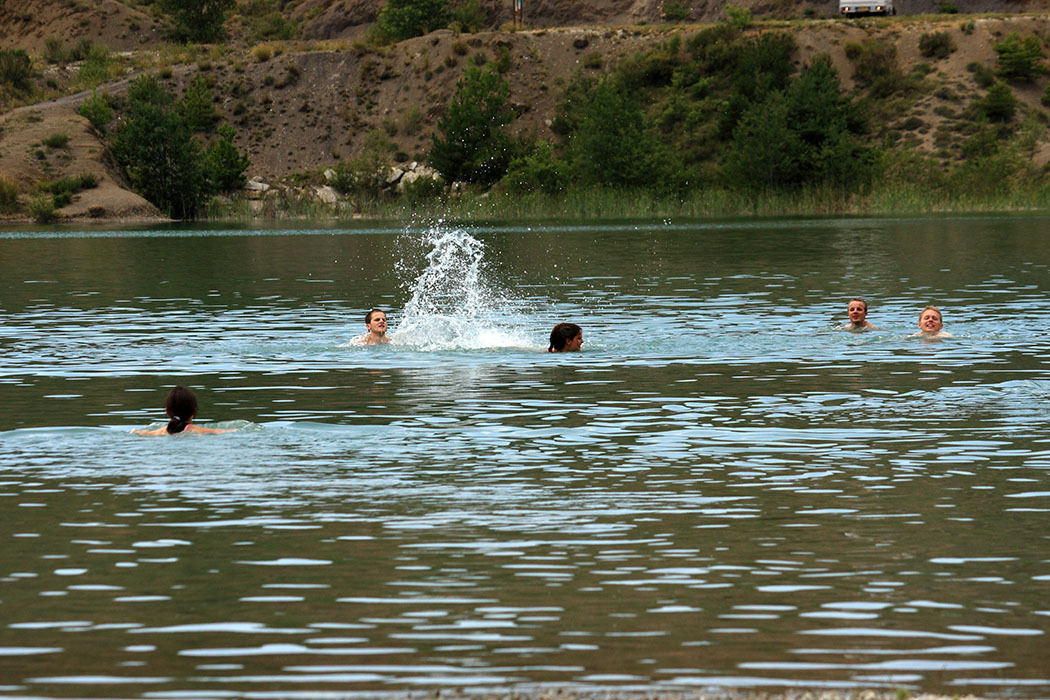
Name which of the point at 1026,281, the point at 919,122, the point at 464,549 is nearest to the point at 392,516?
the point at 464,549

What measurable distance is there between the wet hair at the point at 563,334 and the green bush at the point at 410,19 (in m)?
115

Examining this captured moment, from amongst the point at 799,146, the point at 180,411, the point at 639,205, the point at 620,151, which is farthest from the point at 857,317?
the point at 620,151

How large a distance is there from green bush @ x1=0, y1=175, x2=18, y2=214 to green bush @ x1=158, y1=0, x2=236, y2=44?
178 ft

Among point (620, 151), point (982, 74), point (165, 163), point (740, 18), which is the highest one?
point (740, 18)

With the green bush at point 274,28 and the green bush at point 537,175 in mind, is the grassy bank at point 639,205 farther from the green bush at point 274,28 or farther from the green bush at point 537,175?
the green bush at point 274,28

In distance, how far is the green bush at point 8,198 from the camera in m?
Answer: 92.3

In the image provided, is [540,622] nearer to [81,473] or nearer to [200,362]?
[81,473]

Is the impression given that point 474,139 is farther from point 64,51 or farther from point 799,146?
point 64,51

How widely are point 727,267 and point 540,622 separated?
37557 millimetres

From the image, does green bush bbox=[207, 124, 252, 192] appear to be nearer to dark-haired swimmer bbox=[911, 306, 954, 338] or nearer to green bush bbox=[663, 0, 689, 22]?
green bush bbox=[663, 0, 689, 22]

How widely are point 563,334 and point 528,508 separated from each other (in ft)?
40.5

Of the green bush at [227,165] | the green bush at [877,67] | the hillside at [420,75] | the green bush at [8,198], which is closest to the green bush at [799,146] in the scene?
the hillside at [420,75]

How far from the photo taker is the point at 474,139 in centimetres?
10938

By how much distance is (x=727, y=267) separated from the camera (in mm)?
46344
